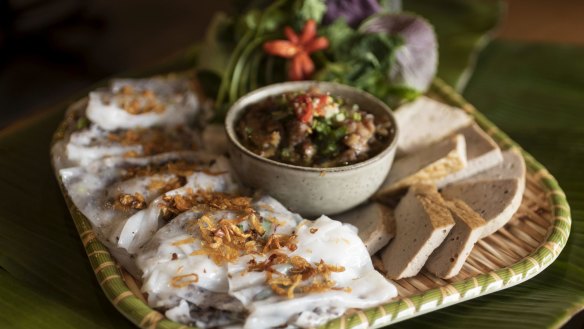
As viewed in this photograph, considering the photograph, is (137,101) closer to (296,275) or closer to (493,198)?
(296,275)

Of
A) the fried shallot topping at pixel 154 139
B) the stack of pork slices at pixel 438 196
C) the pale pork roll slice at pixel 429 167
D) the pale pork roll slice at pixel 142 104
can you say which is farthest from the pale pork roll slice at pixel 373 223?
the pale pork roll slice at pixel 142 104

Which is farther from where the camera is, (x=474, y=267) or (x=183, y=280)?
(x=474, y=267)

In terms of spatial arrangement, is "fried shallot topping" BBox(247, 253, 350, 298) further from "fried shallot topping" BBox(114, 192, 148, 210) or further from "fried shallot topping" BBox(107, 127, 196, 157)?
"fried shallot topping" BBox(107, 127, 196, 157)

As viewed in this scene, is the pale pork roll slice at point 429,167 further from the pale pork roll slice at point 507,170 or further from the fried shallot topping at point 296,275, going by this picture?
the fried shallot topping at point 296,275

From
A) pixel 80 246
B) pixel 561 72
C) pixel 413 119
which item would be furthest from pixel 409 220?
pixel 561 72

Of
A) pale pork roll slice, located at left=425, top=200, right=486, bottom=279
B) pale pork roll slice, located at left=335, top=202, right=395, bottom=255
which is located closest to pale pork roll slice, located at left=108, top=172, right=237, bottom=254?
pale pork roll slice, located at left=335, top=202, right=395, bottom=255

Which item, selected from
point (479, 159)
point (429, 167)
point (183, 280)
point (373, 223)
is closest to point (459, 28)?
point (479, 159)

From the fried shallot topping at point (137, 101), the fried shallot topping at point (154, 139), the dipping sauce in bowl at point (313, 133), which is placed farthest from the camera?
the fried shallot topping at point (137, 101)
